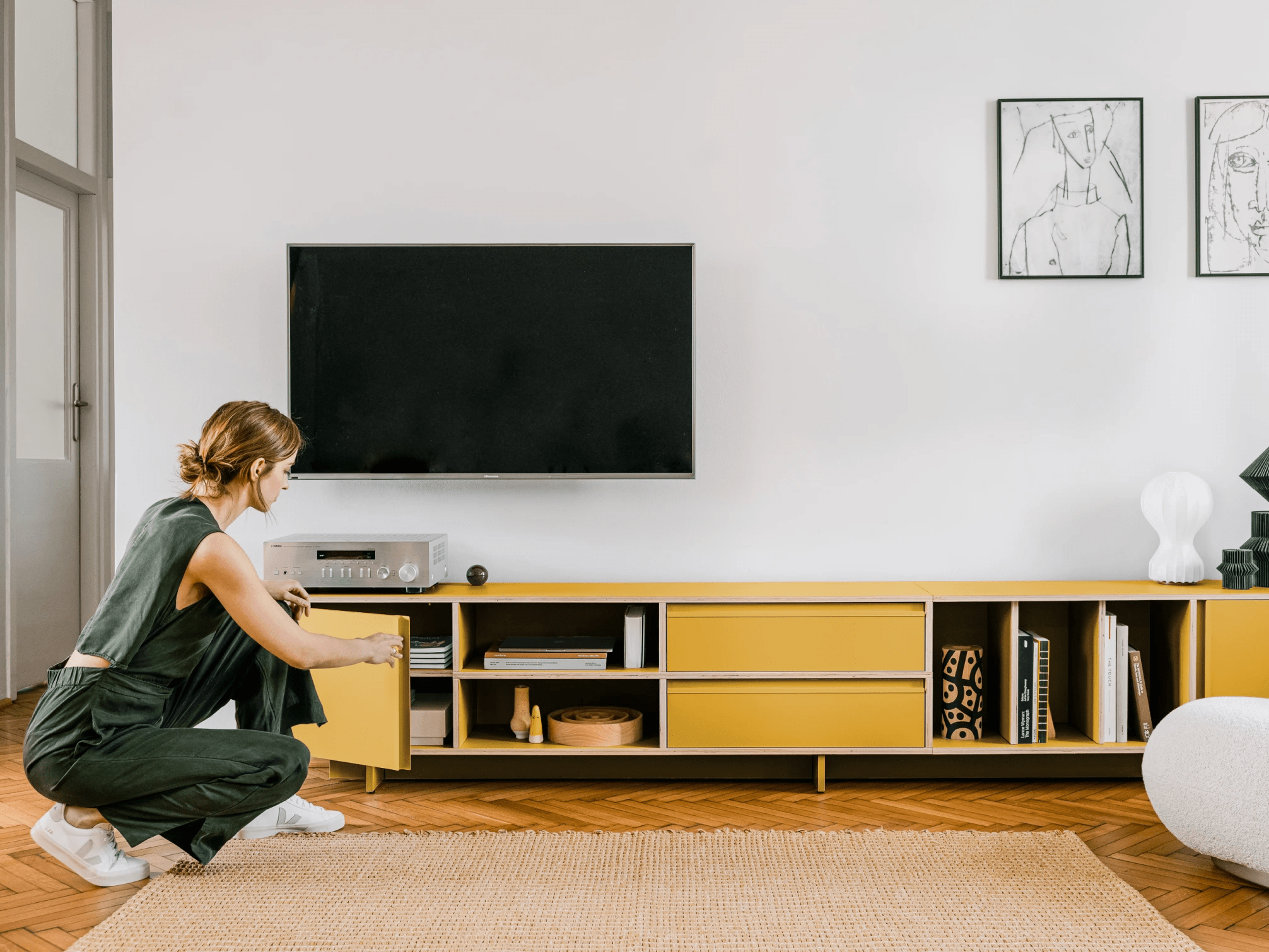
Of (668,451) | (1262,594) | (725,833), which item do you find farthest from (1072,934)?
(668,451)

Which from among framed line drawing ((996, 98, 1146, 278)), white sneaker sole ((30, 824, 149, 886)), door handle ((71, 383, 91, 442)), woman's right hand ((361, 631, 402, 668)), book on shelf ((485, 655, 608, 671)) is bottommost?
white sneaker sole ((30, 824, 149, 886))

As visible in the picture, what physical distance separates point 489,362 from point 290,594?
971 millimetres

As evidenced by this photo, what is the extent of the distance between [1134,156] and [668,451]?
5.52 feet

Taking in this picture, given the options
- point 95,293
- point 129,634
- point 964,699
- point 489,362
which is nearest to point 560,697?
point 489,362

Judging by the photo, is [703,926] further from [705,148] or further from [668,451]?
[705,148]

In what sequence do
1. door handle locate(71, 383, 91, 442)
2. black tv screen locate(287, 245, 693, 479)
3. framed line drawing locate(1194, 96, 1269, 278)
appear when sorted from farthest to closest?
door handle locate(71, 383, 91, 442)
framed line drawing locate(1194, 96, 1269, 278)
black tv screen locate(287, 245, 693, 479)

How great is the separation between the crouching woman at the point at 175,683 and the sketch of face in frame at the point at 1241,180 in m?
2.72

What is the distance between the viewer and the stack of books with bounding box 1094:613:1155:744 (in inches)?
105

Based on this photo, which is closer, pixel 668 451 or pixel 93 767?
pixel 93 767

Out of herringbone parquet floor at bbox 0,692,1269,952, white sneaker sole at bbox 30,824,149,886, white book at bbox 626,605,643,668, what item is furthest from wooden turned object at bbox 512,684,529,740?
white sneaker sole at bbox 30,824,149,886

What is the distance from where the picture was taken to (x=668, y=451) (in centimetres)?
286

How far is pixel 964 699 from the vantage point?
2.69 meters

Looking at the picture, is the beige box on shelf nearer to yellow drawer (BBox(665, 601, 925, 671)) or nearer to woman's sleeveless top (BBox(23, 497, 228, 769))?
yellow drawer (BBox(665, 601, 925, 671))

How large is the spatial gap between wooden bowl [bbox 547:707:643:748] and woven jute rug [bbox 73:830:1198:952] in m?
0.40
